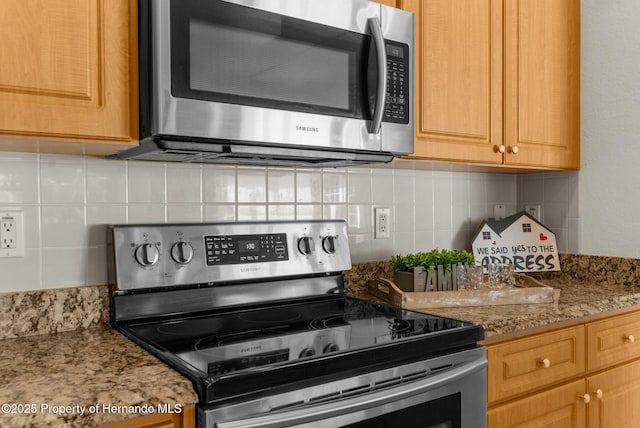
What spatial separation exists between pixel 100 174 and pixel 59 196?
117 millimetres

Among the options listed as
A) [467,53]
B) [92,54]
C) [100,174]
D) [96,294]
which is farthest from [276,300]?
[467,53]

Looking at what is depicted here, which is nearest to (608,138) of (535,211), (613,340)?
(535,211)

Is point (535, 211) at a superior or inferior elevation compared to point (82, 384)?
superior

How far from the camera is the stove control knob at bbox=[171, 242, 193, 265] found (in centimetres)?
144

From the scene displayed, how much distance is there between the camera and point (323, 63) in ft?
4.54

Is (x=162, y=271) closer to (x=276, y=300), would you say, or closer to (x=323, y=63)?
(x=276, y=300)

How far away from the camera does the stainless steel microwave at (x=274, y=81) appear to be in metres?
1.16

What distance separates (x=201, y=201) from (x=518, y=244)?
1340mm

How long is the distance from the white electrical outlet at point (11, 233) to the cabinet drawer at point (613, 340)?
1.65m

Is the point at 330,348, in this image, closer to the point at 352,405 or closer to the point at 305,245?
the point at 352,405

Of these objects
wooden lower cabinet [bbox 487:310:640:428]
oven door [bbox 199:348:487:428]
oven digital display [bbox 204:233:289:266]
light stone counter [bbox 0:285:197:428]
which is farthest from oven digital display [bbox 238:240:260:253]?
wooden lower cabinet [bbox 487:310:640:428]

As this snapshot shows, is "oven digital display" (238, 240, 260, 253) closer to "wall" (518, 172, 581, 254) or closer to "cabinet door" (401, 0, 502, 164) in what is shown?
"cabinet door" (401, 0, 502, 164)

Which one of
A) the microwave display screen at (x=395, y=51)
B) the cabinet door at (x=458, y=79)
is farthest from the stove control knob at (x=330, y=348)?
the microwave display screen at (x=395, y=51)

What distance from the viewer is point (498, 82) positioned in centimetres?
186
